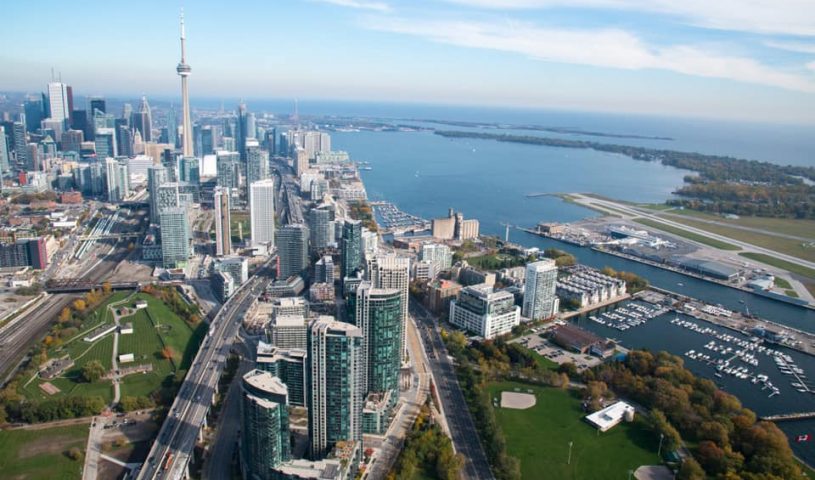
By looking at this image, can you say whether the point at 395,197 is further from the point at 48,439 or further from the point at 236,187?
the point at 48,439

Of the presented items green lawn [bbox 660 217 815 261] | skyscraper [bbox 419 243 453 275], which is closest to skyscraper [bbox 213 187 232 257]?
skyscraper [bbox 419 243 453 275]

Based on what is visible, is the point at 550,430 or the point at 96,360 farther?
the point at 96,360

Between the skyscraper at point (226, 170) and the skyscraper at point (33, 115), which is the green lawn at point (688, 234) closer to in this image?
the skyscraper at point (226, 170)

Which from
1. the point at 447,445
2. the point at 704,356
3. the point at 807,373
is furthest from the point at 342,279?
the point at 807,373

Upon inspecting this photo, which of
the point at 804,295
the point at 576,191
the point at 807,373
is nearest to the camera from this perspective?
the point at 807,373

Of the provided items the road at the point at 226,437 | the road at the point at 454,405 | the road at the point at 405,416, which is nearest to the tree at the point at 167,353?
the road at the point at 226,437

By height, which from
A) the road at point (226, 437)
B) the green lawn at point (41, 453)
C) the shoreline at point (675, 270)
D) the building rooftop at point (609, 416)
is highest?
the shoreline at point (675, 270)

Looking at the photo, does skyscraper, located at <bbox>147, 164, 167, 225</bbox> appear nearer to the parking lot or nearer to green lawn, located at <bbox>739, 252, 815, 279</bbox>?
the parking lot
